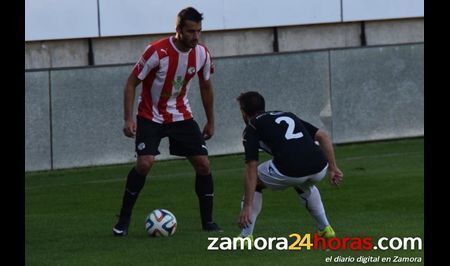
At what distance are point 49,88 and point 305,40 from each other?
14.6 ft

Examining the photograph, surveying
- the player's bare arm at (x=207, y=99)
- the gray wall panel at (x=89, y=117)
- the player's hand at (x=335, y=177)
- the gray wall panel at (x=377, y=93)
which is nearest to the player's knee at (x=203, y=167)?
the player's bare arm at (x=207, y=99)

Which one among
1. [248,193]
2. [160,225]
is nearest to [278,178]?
[248,193]

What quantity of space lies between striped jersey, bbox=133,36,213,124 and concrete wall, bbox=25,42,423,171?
20.0 feet

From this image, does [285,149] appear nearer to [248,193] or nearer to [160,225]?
[248,193]

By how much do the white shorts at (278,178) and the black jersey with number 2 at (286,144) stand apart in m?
0.04

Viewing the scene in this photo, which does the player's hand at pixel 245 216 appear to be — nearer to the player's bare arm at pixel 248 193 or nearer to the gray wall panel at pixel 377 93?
the player's bare arm at pixel 248 193

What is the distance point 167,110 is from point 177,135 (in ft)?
0.79

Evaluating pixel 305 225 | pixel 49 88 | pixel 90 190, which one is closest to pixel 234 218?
pixel 305 225

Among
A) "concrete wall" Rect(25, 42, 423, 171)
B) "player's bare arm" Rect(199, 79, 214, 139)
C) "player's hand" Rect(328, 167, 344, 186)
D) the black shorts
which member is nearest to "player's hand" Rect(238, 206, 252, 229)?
"player's hand" Rect(328, 167, 344, 186)

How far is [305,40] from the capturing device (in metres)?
20.3

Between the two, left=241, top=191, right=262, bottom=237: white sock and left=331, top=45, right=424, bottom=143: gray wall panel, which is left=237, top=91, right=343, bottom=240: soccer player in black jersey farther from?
left=331, top=45, right=424, bottom=143: gray wall panel

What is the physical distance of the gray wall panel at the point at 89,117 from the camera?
17.9 meters

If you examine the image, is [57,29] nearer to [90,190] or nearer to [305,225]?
[90,190]

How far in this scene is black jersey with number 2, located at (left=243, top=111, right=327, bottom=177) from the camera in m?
10.7
